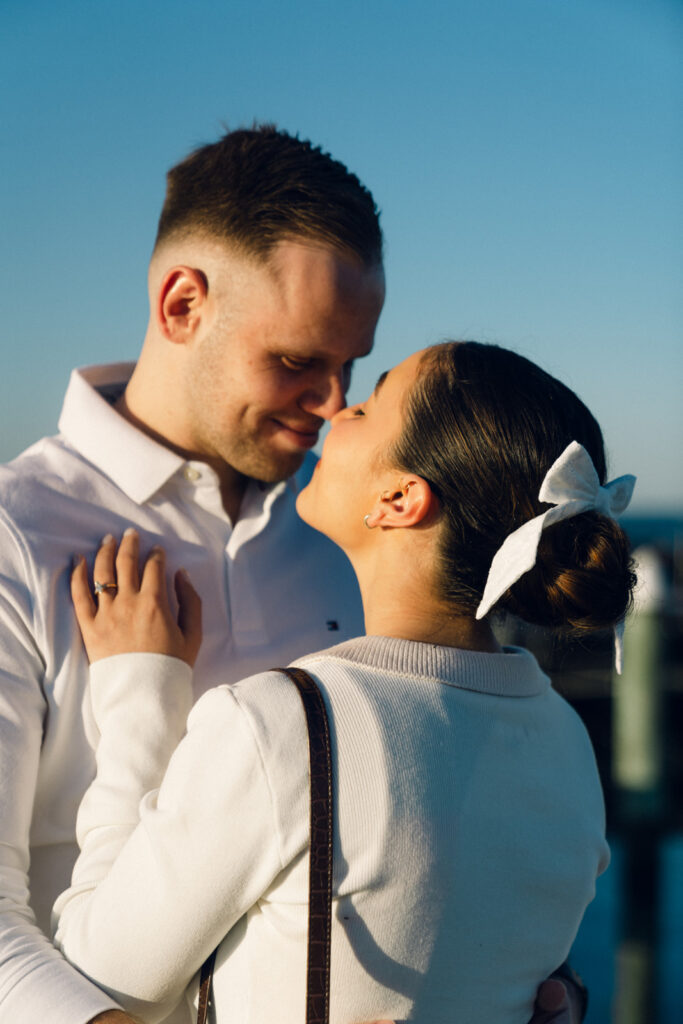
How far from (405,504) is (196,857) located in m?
0.67

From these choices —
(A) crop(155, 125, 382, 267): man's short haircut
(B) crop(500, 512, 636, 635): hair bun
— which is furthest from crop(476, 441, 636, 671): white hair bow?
(A) crop(155, 125, 382, 267): man's short haircut

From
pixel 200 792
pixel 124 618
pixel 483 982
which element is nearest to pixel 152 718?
pixel 124 618

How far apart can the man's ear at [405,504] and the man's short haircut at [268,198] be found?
91cm

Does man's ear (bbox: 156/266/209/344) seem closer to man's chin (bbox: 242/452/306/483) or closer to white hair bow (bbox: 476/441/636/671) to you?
man's chin (bbox: 242/452/306/483)

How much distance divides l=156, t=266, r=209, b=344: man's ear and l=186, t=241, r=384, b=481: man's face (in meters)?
0.05

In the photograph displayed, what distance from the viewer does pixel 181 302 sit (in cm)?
251

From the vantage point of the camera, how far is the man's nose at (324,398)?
244 centimetres

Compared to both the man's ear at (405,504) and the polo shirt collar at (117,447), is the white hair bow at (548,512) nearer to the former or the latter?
the man's ear at (405,504)

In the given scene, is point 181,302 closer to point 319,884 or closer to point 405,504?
point 405,504

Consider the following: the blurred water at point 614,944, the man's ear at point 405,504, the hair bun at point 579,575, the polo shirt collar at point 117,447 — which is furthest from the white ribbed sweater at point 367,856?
the blurred water at point 614,944

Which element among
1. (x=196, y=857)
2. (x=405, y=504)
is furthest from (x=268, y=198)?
(x=196, y=857)

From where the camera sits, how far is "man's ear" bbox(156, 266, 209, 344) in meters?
2.48

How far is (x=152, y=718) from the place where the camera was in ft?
6.07

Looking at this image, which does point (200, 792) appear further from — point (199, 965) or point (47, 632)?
point (47, 632)
